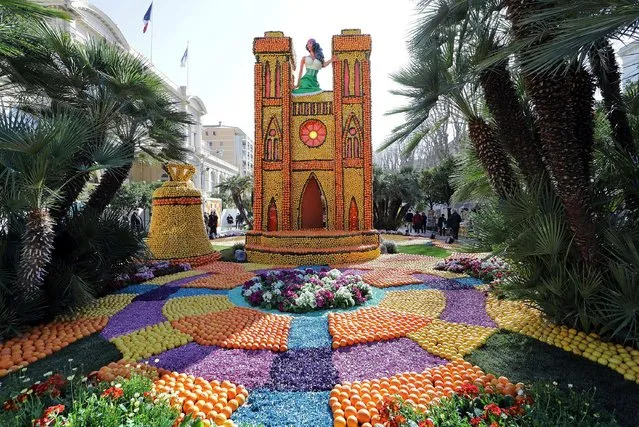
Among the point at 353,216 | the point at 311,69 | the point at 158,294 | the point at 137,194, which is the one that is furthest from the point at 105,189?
the point at 137,194

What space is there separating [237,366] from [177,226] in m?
8.84

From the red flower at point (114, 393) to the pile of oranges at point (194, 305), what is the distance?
3.16 meters

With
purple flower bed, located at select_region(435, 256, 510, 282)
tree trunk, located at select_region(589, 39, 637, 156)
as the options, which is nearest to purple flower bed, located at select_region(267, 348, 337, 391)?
tree trunk, located at select_region(589, 39, 637, 156)

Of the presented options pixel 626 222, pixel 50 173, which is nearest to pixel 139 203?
pixel 50 173

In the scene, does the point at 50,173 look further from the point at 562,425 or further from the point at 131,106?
the point at 562,425

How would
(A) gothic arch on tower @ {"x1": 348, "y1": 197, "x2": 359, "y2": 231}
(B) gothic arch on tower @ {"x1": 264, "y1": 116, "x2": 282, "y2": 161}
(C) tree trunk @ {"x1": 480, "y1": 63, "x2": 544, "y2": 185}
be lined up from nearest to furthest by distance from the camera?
(C) tree trunk @ {"x1": 480, "y1": 63, "x2": 544, "y2": 185}, (A) gothic arch on tower @ {"x1": 348, "y1": 197, "x2": 359, "y2": 231}, (B) gothic arch on tower @ {"x1": 264, "y1": 116, "x2": 282, "y2": 161}

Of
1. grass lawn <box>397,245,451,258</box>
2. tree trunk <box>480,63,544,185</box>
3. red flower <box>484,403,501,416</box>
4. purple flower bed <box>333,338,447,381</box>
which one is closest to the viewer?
red flower <box>484,403,501,416</box>

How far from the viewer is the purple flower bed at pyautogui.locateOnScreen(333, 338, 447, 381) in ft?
13.6

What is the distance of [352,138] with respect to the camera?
15.7m

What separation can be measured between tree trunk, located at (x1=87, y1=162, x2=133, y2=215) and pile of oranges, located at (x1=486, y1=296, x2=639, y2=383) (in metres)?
8.42

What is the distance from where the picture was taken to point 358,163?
51.3ft

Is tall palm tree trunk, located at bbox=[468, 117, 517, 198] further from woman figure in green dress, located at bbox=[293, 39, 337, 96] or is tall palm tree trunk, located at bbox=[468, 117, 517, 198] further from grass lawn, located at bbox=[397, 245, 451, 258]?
woman figure in green dress, located at bbox=[293, 39, 337, 96]

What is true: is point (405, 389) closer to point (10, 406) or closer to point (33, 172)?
point (10, 406)

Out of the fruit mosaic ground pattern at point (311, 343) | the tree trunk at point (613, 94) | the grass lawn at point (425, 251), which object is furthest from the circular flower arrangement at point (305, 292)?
the grass lawn at point (425, 251)
